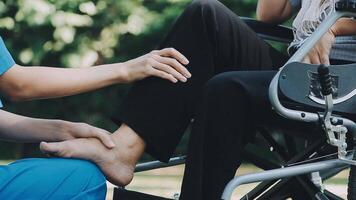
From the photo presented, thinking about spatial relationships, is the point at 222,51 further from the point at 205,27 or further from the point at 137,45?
the point at 137,45

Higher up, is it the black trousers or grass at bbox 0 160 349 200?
the black trousers

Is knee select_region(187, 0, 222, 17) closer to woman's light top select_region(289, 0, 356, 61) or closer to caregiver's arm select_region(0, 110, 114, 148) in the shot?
woman's light top select_region(289, 0, 356, 61)

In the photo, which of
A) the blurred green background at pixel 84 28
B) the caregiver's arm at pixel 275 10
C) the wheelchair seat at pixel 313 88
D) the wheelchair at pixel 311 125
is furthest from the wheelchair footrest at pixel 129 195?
the blurred green background at pixel 84 28

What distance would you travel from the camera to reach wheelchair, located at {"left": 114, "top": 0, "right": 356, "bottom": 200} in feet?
7.82

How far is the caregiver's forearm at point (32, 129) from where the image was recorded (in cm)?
253

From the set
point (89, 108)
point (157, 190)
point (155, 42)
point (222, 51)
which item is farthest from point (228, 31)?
point (89, 108)

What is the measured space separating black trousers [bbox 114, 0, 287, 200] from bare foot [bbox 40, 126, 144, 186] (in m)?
0.04

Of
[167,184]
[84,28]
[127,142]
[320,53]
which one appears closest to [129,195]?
[127,142]

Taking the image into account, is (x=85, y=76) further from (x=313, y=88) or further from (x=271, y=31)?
(x=271, y=31)

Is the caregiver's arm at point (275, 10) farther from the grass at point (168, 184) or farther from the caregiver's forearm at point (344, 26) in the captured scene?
the grass at point (168, 184)

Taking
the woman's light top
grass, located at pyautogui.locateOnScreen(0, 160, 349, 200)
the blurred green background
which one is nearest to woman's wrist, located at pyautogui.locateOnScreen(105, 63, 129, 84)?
the woman's light top

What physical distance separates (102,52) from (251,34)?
395 cm

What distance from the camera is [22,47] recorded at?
21.2 ft

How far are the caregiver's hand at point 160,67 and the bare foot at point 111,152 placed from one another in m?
0.14
